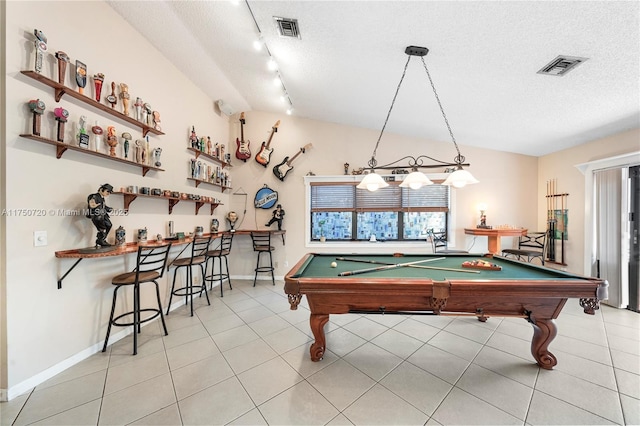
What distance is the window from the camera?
491cm

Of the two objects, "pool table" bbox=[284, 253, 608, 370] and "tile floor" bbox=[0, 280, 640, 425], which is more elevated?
"pool table" bbox=[284, 253, 608, 370]

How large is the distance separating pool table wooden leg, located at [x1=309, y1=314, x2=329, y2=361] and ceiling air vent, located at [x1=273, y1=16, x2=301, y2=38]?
2.86 metres

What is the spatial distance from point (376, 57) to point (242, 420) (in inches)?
136

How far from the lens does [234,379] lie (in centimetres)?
196

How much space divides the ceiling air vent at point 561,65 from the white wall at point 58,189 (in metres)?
4.48

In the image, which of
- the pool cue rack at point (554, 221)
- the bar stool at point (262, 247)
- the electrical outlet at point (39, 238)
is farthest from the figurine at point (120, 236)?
the pool cue rack at point (554, 221)

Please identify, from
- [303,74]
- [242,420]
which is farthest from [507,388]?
[303,74]

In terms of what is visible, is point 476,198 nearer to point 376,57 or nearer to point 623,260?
point 623,260

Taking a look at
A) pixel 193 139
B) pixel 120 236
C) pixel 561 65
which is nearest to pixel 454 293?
pixel 561 65

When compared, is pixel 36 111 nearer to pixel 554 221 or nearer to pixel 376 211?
pixel 376 211

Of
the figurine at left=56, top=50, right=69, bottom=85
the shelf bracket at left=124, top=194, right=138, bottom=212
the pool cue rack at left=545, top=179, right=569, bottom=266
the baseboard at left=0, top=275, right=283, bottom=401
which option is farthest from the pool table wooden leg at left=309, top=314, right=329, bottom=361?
the pool cue rack at left=545, top=179, right=569, bottom=266

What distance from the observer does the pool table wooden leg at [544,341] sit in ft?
6.53

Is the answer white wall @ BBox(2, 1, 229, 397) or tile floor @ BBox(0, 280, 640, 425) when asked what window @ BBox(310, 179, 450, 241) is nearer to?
tile floor @ BBox(0, 280, 640, 425)

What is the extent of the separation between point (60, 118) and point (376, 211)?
451cm
